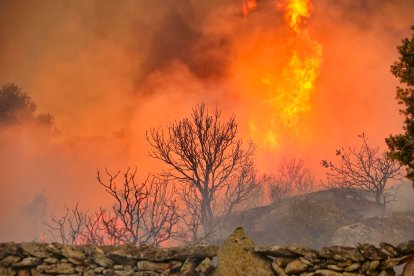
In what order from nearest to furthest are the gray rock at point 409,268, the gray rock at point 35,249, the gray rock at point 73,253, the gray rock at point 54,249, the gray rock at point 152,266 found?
the gray rock at point 409,268, the gray rock at point 152,266, the gray rock at point 73,253, the gray rock at point 54,249, the gray rock at point 35,249

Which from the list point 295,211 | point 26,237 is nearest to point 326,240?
point 295,211

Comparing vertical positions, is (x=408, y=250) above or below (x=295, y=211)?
below

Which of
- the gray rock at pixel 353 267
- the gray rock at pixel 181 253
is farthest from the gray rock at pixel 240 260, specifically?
the gray rock at pixel 353 267

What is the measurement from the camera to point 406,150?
8.48m

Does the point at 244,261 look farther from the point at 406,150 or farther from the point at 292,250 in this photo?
the point at 406,150

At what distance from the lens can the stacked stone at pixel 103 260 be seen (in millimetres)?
9453

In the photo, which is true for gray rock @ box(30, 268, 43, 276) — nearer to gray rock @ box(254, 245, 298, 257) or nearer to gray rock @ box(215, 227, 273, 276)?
gray rock @ box(215, 227, 273, 276)

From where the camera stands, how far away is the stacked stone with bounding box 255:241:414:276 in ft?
26.3

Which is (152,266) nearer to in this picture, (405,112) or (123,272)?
(123,272)

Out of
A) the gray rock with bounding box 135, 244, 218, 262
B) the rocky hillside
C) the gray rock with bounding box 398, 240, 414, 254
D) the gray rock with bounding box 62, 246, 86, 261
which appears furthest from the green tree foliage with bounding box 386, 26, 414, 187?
the rocky hillside

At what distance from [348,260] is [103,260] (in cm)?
649

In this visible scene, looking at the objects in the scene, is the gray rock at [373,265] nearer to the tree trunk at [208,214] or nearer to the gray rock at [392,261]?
the gray rock at [392,261]

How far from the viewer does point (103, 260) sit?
32.0 ft

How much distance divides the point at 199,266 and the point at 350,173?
2744cm
